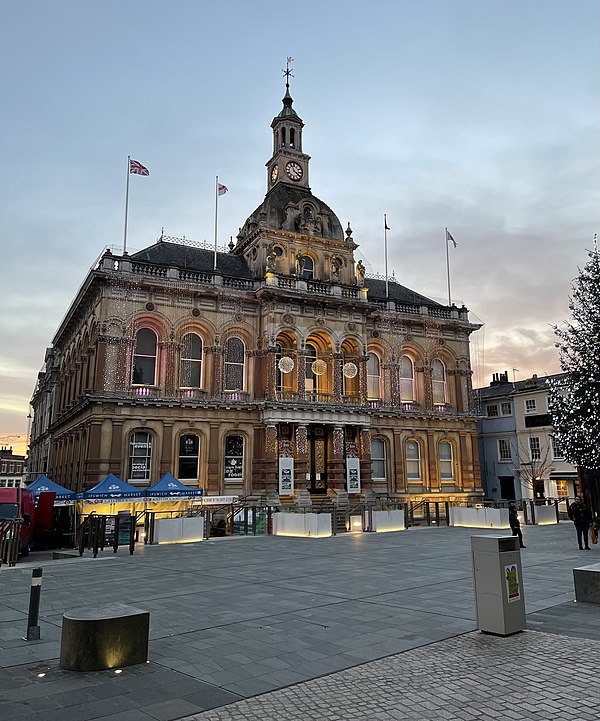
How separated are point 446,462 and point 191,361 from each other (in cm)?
2071

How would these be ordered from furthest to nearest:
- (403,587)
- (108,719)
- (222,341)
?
(222,341)
(403,587)
(108,719)

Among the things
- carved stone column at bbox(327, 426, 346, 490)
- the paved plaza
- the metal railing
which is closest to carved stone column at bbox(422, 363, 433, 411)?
carved stone column at bbox(327, 426, 346, 490)

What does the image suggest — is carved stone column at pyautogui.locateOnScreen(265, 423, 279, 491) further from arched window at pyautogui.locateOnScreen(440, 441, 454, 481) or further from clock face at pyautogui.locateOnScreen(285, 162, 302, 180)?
clock face at pyautogui.locateOnScreen(285, 162, 302, 180)

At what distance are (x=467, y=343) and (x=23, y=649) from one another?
138 ft

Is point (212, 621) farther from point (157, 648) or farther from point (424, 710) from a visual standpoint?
point (424, 710)

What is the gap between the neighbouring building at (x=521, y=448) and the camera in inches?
1796

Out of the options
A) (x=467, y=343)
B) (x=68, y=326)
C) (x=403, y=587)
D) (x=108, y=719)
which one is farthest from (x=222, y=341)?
(x=108, y=719)

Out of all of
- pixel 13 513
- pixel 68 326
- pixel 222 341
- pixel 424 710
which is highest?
pixel 68 326

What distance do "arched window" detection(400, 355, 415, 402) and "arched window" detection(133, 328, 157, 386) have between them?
1843 cm

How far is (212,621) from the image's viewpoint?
1023cm

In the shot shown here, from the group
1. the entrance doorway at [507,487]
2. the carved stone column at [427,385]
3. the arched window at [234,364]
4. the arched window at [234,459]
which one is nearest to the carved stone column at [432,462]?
the carved stone column at [427,385]

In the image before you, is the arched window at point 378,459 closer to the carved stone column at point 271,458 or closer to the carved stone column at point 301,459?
the carved stone column at point 301,459

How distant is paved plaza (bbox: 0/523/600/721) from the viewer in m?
6.29

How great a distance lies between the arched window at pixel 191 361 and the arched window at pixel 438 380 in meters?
18.2
